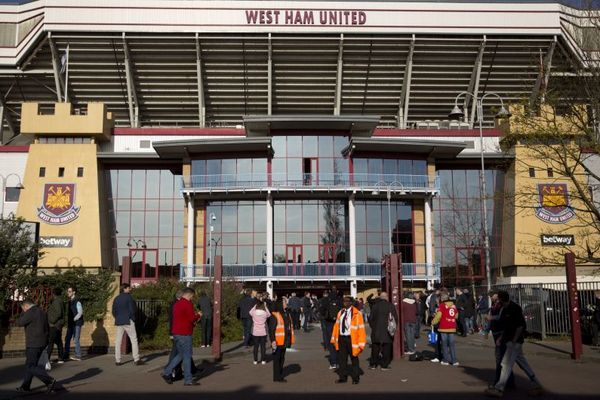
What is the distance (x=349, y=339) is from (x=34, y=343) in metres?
5.52

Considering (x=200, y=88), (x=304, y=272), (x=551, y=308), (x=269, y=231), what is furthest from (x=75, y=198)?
(x=551, y=308)

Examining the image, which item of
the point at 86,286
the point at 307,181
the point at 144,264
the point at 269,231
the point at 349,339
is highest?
the point at 307,181

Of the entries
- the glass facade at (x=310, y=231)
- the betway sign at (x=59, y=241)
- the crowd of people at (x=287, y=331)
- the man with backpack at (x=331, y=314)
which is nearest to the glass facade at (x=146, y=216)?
the betway sign at (x=59, y=241)

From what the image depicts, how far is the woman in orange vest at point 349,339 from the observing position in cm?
1084

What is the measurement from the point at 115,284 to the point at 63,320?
109 inches

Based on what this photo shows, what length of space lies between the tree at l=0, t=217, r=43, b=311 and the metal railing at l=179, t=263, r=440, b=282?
69.0 ft

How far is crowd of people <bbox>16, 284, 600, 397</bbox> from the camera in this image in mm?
9641

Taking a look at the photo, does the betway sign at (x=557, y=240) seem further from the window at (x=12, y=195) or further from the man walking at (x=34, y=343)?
the window at (x=12, y=195)

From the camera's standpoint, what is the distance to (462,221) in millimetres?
39719

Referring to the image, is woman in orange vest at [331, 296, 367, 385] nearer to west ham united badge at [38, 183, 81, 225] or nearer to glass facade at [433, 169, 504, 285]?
glass facade at [433, 169, 504, 285]

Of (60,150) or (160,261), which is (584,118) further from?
(60,150)

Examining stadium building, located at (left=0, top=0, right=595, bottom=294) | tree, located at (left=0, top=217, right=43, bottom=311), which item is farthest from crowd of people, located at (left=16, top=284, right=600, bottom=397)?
stadium building, located at (left=0, top=0, right=595, bottom=294)

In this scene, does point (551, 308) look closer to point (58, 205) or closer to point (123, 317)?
point (123, 317)

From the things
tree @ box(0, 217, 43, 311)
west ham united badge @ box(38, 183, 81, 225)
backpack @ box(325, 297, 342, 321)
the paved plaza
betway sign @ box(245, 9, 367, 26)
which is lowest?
the paved plaza
